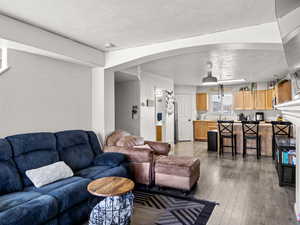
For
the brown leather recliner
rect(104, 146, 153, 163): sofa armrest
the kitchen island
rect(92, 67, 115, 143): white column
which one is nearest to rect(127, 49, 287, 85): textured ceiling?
rect(92, 67, 115, 143): white column

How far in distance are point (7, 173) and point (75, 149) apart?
104cm

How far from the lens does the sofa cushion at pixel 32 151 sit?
2471mm

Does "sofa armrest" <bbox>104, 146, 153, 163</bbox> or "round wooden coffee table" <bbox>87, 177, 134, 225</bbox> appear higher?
"sofa armrest" <bbox>104, 146, 153, 163</bbox>

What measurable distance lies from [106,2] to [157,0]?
0.54m

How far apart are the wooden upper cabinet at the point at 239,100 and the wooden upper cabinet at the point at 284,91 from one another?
1.70 metres

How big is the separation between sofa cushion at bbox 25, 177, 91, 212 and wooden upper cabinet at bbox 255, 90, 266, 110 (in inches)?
279

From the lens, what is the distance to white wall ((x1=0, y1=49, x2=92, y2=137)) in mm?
2723

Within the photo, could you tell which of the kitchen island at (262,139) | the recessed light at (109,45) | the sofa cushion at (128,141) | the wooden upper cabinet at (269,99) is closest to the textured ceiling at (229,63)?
the recessed light at (109,45)

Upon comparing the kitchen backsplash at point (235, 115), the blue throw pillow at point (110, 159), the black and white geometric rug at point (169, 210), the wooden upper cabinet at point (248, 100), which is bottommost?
the black and white geometric rug at point (169, 210)

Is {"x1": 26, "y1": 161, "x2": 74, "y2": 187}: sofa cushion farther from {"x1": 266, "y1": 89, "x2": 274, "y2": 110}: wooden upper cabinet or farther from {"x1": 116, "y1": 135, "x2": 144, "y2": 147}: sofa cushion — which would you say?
{"x1": 266, "y1": 89, "x2": 274, "y2": 110}: wooden upper cabinet

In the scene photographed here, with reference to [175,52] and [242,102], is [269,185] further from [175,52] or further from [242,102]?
[242,102]

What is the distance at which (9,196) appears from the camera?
6.79 ft

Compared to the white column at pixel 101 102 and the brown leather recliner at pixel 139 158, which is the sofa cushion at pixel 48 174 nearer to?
the brown leather recliner at pixel 139 158

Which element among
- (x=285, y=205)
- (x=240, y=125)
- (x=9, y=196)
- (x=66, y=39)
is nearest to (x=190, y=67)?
(x=240, y=125)
